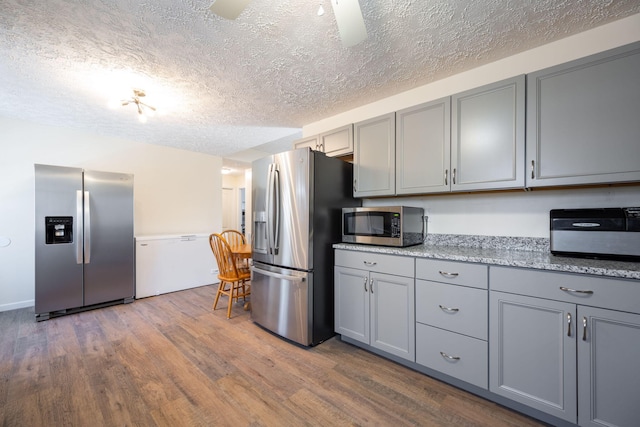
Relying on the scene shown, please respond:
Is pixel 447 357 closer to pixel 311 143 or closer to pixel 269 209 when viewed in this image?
pixel 269 209

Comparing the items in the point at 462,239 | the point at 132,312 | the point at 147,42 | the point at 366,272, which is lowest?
the point at 132,312

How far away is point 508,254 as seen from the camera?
1773 mm

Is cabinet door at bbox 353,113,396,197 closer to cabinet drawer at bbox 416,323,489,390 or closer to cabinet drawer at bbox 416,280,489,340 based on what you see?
cabinet drawer at bbox 416,280,489,340

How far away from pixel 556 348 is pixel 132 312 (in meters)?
4.08

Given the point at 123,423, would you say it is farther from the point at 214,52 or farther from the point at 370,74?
the point at 370,74

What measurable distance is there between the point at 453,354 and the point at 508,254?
2.61ft

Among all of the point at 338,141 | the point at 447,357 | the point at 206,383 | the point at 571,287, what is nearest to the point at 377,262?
the point at 447,357

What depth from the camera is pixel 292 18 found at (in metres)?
1.56

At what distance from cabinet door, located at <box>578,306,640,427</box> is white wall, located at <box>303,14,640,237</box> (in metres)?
0.76

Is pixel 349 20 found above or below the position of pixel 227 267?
above

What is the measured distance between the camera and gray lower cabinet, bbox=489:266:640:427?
4.00 ft

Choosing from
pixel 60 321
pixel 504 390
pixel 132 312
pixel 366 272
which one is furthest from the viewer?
pixel 132 312

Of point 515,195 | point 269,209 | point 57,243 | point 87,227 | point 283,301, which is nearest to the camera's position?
point 515,195

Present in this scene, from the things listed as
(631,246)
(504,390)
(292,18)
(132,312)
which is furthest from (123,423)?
(631,246)
